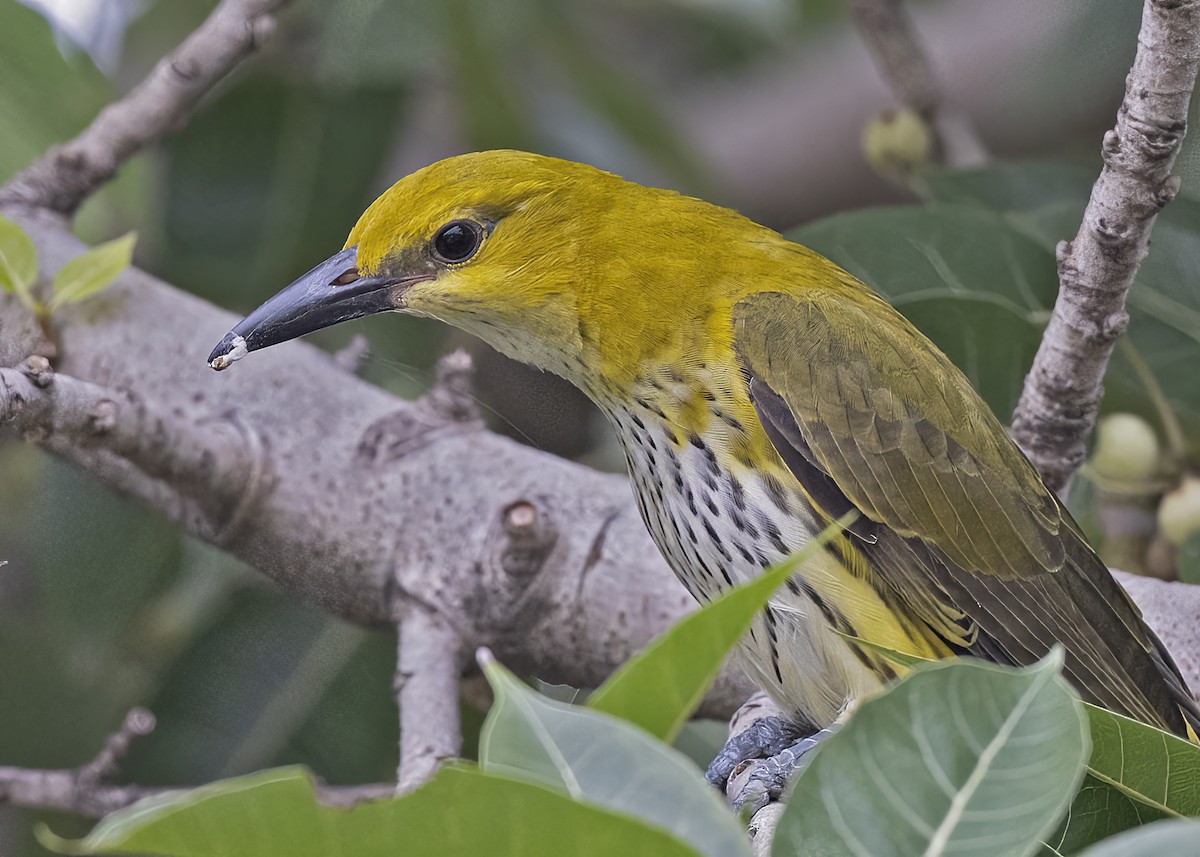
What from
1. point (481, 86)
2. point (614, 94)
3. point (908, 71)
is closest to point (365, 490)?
point (481, 86)

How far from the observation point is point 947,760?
807 mm

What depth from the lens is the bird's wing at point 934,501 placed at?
1.76 meters

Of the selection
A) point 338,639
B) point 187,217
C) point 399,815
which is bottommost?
point 338,639

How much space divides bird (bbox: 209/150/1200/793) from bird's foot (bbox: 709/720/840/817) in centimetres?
8

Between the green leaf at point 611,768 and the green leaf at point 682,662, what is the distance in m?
0.05

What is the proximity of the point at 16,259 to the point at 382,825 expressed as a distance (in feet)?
4.74

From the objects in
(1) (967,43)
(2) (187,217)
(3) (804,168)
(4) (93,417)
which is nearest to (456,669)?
(4) (93,417)

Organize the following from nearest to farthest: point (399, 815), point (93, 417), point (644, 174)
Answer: point (399, 815) → point (93, 417) → point (644, 174)

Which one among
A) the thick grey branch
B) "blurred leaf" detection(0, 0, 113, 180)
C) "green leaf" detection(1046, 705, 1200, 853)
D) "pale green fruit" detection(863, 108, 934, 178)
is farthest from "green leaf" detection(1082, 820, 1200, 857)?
"blurred leaf" detection(0, 0, 113, 180)

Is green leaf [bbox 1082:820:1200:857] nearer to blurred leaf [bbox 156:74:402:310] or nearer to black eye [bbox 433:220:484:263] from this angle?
black eye [bbox 433:220:484:263]

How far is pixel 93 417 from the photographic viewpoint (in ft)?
5.27

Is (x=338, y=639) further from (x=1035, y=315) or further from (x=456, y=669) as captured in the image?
(x=1035, y=315)

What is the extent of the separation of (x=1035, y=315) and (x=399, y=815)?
1785 millimetres

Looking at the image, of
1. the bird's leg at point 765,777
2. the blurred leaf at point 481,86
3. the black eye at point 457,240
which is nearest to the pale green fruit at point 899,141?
the blurred leaf at point 481,86
